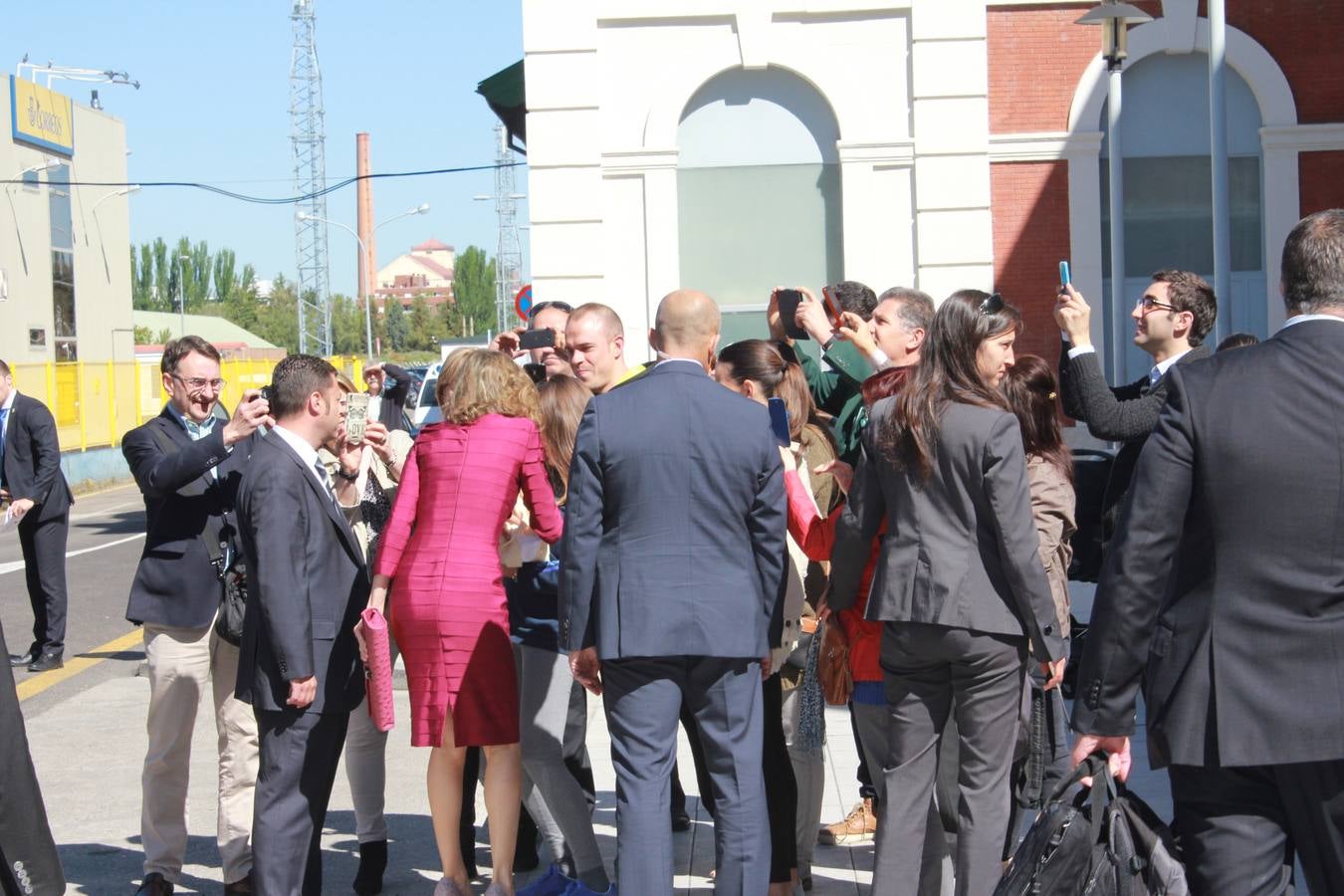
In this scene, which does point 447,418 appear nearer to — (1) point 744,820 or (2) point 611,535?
(2) point 611,535

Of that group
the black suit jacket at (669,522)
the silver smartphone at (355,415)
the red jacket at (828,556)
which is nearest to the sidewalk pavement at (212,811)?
the red jacket at (828,556)

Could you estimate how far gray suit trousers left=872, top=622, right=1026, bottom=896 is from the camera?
450 centimetres

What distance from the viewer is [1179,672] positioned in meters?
3.48

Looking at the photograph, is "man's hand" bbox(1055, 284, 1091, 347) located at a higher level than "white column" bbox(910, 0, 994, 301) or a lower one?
lower

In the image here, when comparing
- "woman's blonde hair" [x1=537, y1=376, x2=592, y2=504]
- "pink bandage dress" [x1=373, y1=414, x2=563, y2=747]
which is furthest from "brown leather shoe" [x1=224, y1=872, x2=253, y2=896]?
"woman's blonde hair" [x1=537, y1=376, x2=592, y2=504]

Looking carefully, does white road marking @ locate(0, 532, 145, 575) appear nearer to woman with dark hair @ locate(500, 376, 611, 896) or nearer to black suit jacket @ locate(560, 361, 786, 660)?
woman with dark hair @ locate(500, 376, 611, 896)

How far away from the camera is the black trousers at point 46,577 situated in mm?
10672

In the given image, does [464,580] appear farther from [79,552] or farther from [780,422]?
[79,552]

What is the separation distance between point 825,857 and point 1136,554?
119 inches

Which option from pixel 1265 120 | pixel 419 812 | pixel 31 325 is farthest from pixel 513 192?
pixel 419 812

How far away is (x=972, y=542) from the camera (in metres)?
4.48

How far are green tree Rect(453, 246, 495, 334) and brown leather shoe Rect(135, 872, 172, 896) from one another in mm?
132732

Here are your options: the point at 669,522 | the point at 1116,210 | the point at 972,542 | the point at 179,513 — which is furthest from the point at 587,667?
the point at 1116,210

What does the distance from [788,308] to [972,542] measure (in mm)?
1829
